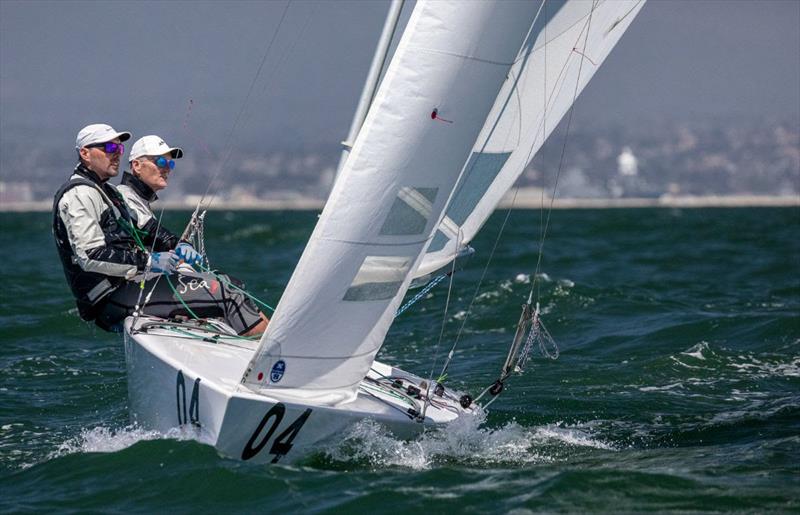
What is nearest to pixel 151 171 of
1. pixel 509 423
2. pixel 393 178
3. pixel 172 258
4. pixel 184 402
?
pixel 172 258

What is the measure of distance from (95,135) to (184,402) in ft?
4.97

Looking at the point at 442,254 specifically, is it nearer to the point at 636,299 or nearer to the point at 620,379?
the point at 620,379

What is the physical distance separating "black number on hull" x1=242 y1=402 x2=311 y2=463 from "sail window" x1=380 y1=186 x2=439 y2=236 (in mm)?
856

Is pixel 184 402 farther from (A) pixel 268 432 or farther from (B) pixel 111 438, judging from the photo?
(B) pixel 111 438

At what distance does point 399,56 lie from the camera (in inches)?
→ 189

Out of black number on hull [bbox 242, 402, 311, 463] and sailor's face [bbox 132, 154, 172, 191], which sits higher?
sailor's face [bbox 132, 154, 172, 191]

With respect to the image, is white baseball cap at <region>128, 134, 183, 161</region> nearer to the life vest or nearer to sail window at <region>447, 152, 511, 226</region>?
the life vest

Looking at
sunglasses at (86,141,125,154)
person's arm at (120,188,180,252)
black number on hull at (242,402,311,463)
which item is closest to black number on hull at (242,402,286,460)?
black number on hull at (242,402,311,463)

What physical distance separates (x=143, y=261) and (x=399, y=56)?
1703mm

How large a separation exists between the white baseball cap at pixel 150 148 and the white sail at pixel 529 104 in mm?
1441

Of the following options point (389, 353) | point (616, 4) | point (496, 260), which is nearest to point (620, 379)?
point (389, 353)

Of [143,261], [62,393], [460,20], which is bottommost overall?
[62,393]

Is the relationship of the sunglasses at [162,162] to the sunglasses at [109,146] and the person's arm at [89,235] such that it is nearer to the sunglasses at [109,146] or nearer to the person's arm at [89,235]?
the sunglasses at [109,146]

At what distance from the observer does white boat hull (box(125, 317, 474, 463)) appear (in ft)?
15.6
